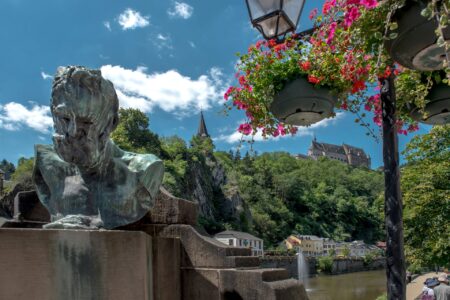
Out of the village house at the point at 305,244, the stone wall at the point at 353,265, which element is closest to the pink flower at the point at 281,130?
the stone wall at the point at 353,265

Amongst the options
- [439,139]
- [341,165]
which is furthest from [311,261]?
[341,165]

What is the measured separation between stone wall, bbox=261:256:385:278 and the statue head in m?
56.5

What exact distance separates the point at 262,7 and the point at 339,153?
17896cm

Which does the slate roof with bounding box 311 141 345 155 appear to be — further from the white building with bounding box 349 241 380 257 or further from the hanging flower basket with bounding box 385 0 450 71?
the hanging flower basket with bounding box 385 0 450 71

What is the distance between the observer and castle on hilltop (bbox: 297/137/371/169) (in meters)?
173

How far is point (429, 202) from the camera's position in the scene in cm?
1833

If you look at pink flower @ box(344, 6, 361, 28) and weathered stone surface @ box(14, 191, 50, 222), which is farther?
weathered stone surface @ box(14, 191, 50, 222)

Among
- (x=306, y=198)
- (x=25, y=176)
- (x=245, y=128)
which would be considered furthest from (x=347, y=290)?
(x=306, y=198)

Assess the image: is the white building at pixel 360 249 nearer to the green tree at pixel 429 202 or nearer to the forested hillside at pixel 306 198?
the forested hillside at pixel 306 198

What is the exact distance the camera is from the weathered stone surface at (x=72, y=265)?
2463 millimetres

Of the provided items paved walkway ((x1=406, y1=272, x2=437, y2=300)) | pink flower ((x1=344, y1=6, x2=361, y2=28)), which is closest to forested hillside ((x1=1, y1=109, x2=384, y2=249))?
paved walkway ((x1=406, y1=272, x2=437, y2=300))

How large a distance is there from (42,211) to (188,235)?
1402mm

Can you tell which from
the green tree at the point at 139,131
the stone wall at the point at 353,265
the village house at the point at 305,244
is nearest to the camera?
the green tree at the point at 139,131

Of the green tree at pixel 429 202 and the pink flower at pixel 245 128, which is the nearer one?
the pink flower at pixel 245 128
